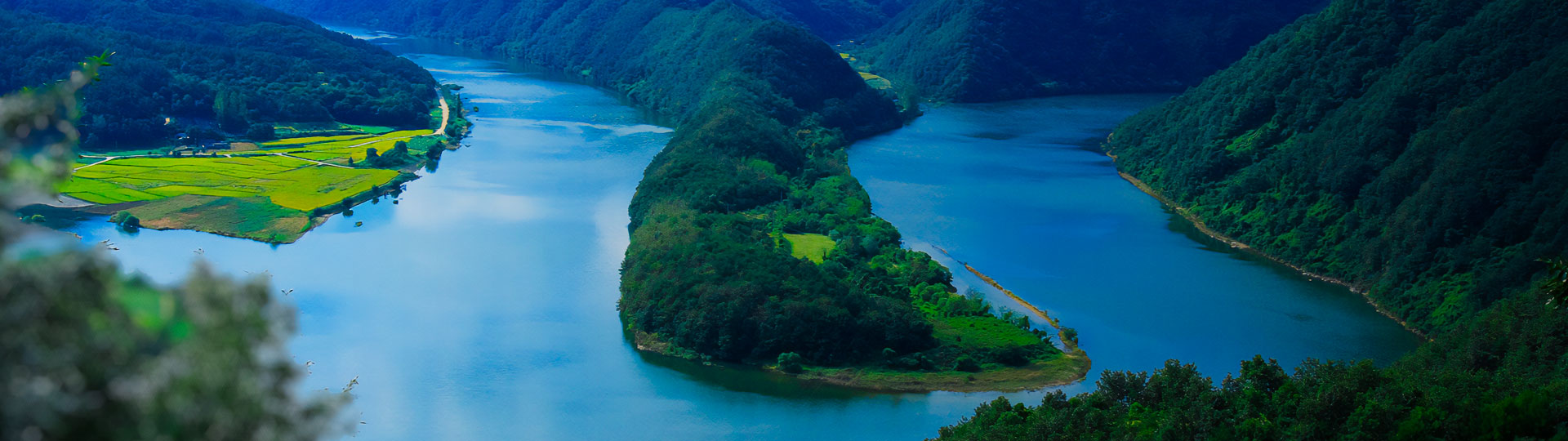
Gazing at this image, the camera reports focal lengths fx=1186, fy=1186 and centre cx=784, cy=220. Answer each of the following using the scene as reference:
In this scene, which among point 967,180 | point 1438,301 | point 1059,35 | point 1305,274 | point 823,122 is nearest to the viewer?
point 1438,301

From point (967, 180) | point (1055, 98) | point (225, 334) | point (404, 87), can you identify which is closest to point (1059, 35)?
point (1055, 98)

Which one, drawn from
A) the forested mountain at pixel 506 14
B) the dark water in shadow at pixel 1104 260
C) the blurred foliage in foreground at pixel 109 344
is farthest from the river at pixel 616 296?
the forested mountain at pixel 506 14

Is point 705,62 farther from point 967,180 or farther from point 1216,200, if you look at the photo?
point 1216,200

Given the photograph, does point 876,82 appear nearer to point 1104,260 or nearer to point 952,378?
point 1104,260

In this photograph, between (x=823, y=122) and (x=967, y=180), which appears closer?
(x=967, y=180)

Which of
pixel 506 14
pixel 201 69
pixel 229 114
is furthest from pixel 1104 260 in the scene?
pixel 506 14

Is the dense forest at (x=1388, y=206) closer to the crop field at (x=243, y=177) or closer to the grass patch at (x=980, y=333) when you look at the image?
the grass patch at (x=980, y=333)

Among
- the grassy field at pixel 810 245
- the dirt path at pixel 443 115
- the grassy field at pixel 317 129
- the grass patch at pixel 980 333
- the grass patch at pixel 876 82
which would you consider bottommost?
the grassy field at pixel 317 129
